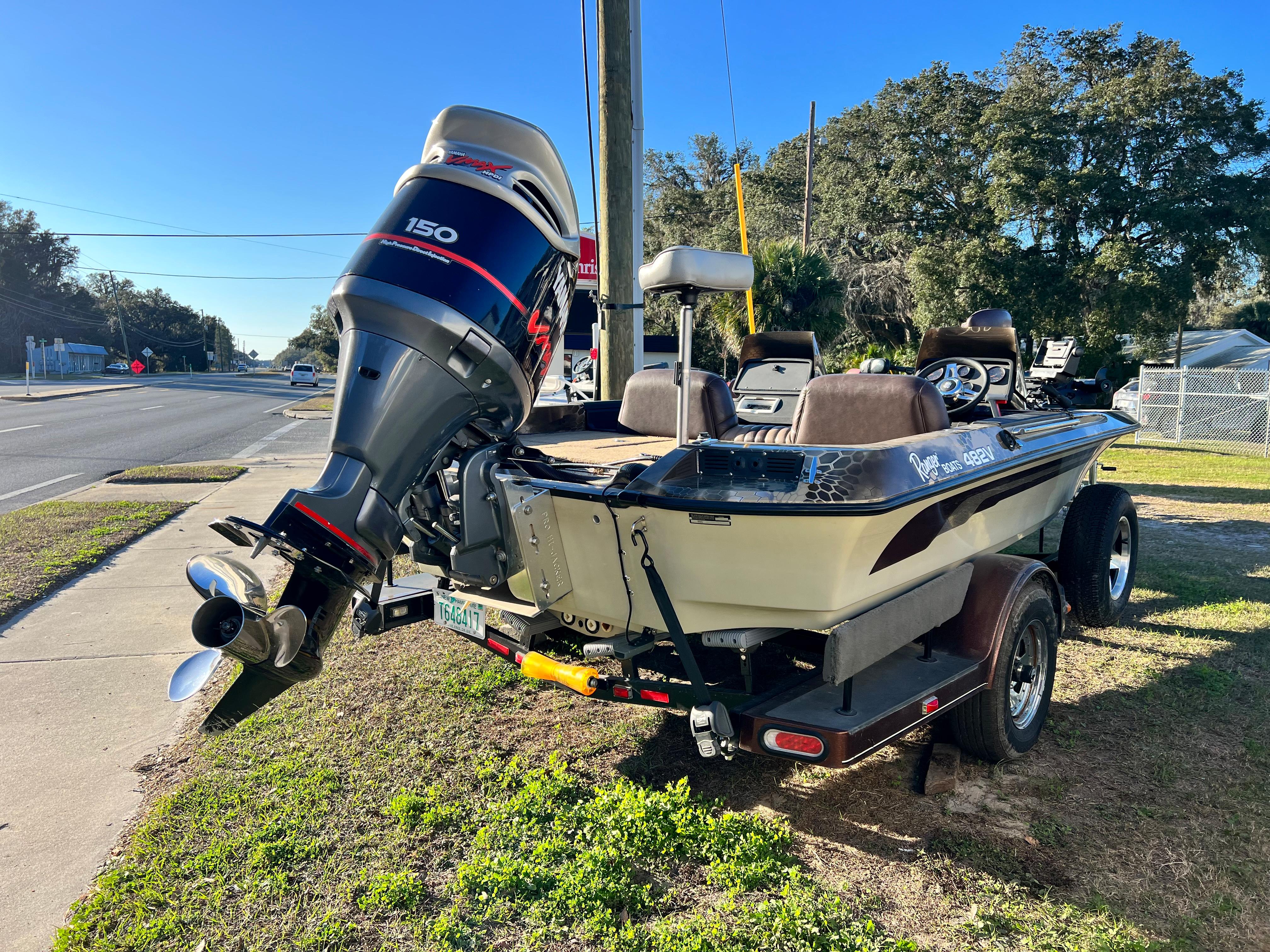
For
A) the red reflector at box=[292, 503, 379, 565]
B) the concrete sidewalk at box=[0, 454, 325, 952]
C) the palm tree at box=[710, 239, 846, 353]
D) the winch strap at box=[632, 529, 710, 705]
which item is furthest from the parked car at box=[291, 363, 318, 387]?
the winch strap at box=[632, 529, 710, 705]

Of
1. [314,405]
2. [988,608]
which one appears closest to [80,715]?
[988,608]

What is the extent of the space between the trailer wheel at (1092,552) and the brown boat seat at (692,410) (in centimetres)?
202

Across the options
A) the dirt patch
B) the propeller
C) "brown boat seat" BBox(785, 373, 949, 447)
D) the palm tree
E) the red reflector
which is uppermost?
the palm tree

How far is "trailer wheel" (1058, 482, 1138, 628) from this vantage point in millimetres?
5070

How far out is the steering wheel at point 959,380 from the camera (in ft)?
17.0

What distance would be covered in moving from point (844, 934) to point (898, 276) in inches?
1239

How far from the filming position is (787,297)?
2023 cm

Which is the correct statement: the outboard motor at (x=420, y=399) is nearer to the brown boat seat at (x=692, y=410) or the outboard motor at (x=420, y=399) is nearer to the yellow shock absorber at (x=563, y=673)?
the yellow shock absorber at (x=563, y=673)

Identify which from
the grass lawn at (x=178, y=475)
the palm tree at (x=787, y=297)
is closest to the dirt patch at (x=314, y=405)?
the palm tree at (x=787, y=297)

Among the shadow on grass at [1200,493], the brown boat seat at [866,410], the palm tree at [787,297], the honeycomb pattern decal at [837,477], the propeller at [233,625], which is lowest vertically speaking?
the shadow on grass at [1200,493]

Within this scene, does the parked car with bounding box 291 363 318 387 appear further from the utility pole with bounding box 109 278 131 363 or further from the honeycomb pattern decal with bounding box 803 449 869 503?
the honeycomb pattern decal with bounding box 803 449 869 503

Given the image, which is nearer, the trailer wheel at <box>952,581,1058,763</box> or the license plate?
the trailer wheel at <box>952,581,1058,763</box>

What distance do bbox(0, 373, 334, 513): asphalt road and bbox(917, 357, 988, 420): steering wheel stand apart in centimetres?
720

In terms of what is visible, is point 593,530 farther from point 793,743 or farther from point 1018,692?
point 1018,692
